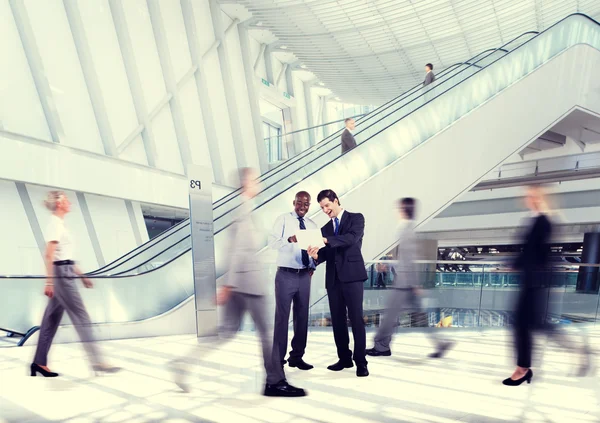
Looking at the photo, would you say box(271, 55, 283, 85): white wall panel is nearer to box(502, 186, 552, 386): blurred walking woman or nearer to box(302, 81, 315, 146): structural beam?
box(302, 81, 315, 146): structural beam

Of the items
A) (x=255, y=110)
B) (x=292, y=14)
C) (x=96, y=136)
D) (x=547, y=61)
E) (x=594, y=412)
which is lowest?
(x=594, y=412)

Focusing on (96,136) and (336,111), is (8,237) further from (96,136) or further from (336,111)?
(336,111)

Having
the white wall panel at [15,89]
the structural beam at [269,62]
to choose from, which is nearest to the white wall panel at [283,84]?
the structural beam at [269,62]

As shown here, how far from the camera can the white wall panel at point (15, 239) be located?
1170 cm

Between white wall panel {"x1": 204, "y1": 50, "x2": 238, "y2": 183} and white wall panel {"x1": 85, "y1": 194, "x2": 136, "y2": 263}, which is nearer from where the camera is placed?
white wall panel {"x1": 85, "y1": 194, "x2": 136, "y2": 263}

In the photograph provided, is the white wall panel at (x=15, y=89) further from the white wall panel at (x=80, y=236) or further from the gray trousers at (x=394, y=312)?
the gray trousers at (x=394, y=312)

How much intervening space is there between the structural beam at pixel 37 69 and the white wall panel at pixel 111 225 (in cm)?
226

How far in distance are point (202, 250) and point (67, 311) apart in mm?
2132

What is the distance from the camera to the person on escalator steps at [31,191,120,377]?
3.75 metres

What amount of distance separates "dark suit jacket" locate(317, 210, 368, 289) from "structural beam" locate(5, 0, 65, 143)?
37.6 feet

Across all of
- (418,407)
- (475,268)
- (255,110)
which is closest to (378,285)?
(475,268)

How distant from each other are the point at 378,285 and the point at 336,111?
1204 inches

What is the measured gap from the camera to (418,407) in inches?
123

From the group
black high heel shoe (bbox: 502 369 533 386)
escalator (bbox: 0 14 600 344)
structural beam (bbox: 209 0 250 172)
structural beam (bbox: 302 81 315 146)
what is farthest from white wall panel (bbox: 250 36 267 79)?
black high heel shoe (bbox: 502 369 533 386)
